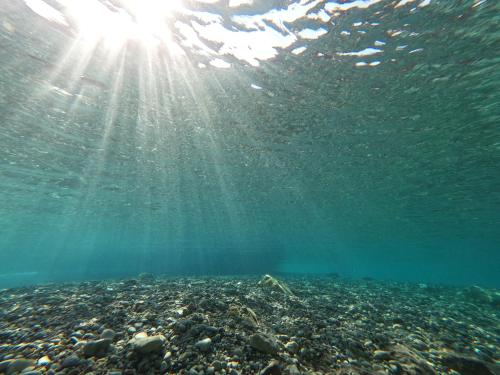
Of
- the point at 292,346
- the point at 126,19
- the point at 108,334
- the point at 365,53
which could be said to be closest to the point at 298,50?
the point at 365,53

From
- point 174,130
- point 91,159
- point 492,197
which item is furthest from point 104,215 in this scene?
point 492,197

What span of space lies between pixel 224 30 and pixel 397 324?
11827mm

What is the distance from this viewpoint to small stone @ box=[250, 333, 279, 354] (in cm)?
382

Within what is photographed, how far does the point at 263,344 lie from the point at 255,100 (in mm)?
11095

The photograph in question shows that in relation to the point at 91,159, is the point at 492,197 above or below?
below

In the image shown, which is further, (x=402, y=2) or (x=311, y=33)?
(x=311, y=33)

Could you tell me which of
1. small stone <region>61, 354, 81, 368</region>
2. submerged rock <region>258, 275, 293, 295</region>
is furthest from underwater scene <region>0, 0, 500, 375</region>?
submerged rock <region>258, 275, 293, 295</region>

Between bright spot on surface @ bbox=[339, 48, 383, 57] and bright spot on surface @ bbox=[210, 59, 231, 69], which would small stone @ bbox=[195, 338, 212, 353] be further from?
bright spot on surface @ bbox=[339, 48, 383, 57]

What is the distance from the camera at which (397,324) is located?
7121 millimetres

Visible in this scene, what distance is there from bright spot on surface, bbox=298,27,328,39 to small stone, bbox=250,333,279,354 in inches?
381

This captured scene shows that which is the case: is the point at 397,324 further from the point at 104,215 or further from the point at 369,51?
the point at 104,215

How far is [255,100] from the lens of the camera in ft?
40.0

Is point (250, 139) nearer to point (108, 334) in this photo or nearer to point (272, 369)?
point (108, 334)

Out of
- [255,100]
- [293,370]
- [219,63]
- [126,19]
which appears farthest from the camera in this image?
[255,100]
